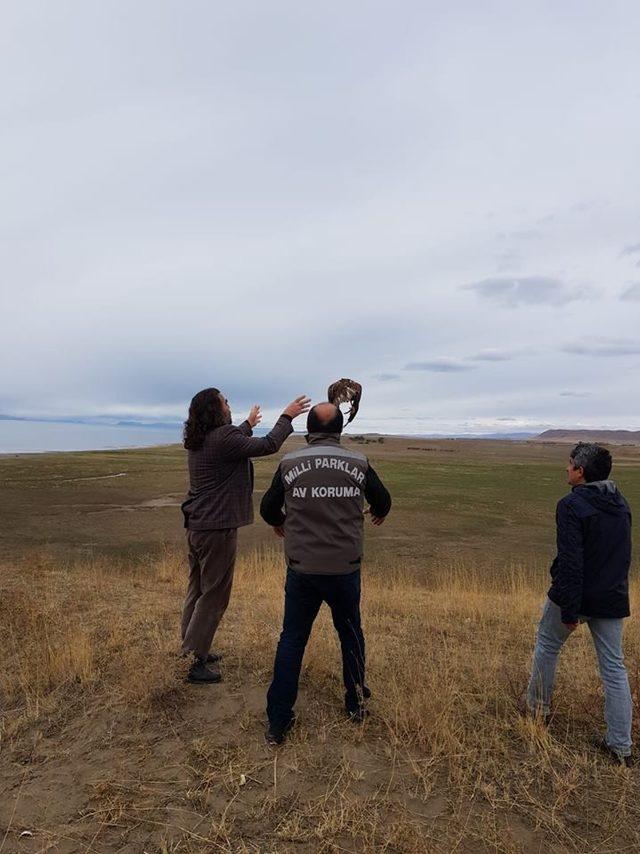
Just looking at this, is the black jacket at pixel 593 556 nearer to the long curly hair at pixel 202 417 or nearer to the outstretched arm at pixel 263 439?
the outstretched arm at pixel 263 439

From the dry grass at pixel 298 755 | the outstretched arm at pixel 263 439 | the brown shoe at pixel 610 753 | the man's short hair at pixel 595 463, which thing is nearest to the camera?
the dry grass at pixel 298 755

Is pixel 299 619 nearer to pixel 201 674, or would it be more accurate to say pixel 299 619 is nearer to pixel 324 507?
pixel 324 507

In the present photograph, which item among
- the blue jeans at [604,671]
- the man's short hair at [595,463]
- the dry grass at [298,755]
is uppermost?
the man's short hair at [595,463]

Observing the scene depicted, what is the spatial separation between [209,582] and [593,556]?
272 cm

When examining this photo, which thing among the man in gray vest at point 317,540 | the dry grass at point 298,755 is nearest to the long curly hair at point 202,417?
the man in gray vest at point 317,540

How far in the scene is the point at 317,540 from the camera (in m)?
3.65

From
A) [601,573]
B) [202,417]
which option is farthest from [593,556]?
[202,417]

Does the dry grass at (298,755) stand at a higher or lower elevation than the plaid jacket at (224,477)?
lower

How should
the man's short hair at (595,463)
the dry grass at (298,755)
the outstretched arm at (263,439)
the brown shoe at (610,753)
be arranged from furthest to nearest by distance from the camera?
the outstretched arm at (263,439) < the man's short hair at (595,463) < the brown shoe at (610,753) < the dry grass at (298,755)

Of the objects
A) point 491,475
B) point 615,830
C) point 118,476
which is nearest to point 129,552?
point 615,830

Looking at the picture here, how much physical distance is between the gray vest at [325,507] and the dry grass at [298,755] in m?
1.13

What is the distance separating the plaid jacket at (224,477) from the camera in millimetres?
4305

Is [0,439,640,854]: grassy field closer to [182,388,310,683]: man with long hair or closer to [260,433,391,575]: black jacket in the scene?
[182,388,310,683]: man with long hair

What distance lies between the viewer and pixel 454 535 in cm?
1727
